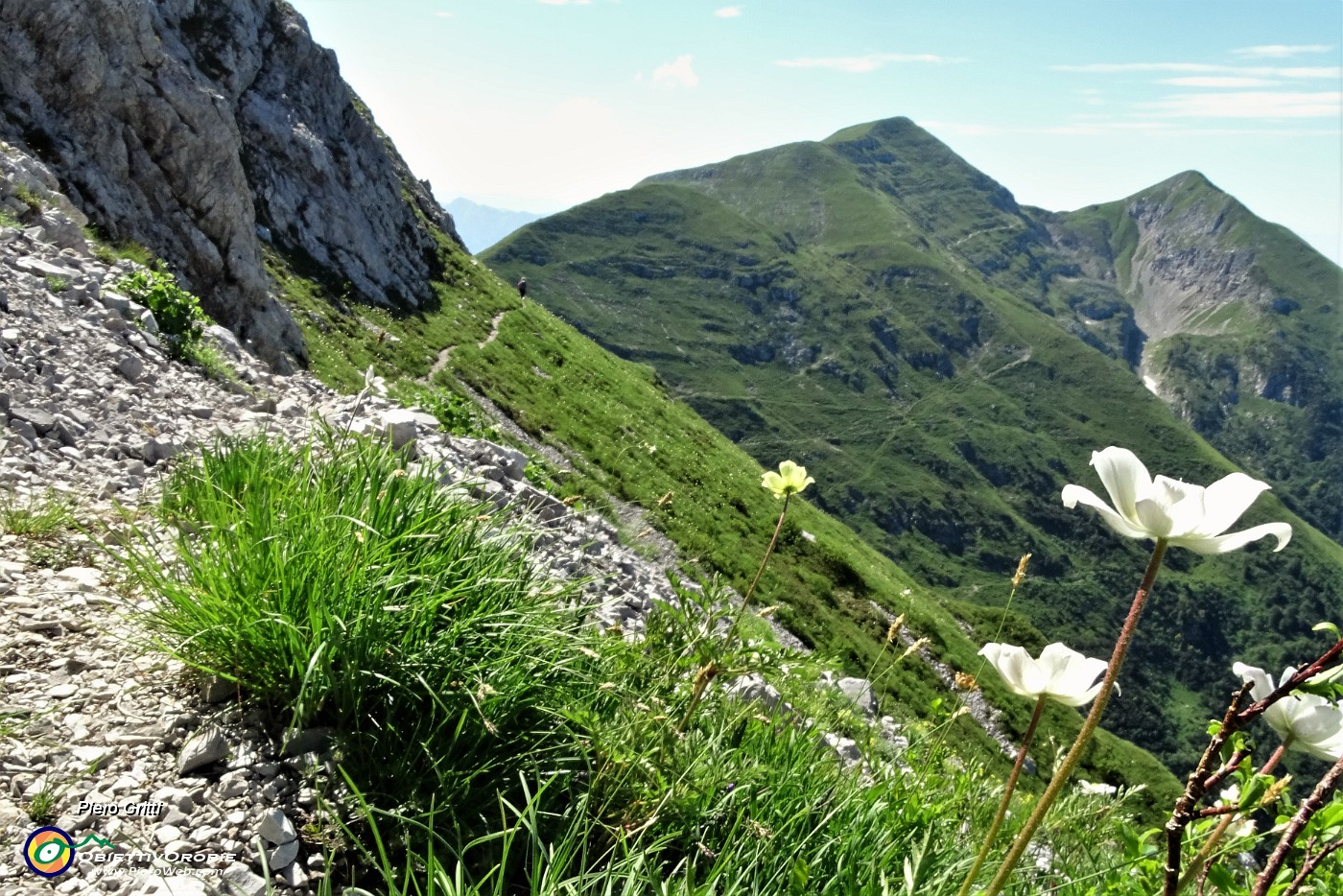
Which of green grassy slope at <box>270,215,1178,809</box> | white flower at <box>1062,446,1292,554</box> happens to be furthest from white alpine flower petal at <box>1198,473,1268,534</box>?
green grassy slope at <box>270,215,1178,809</box>

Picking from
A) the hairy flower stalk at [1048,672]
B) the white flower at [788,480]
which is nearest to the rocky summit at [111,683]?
the white flower at [788,480]

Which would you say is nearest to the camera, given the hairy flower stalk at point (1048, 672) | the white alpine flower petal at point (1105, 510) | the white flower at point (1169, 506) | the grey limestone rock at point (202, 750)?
the white alpine flower petal at point (1105, 510)

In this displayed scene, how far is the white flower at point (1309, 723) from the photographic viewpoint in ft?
8.19

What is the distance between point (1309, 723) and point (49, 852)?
4.56 m

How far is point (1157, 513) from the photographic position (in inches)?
87.4

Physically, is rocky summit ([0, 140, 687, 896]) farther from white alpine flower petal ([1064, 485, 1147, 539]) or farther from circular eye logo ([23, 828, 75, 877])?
white alpine flower petal ([1064, 485, 1147, 539])

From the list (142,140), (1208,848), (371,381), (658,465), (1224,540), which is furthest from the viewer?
(658,465)

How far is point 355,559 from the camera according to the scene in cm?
395

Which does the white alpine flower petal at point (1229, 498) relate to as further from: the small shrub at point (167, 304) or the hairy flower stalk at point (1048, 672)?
the small shrub at point (167, 304)

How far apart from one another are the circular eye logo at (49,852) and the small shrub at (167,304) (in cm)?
908

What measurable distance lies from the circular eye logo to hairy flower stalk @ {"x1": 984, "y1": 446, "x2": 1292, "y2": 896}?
338 cm

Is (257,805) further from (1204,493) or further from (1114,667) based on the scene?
(1204,493)

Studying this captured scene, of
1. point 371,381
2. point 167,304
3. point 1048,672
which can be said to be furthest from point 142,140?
point 1048,672

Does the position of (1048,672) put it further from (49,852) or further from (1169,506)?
(49,852)
